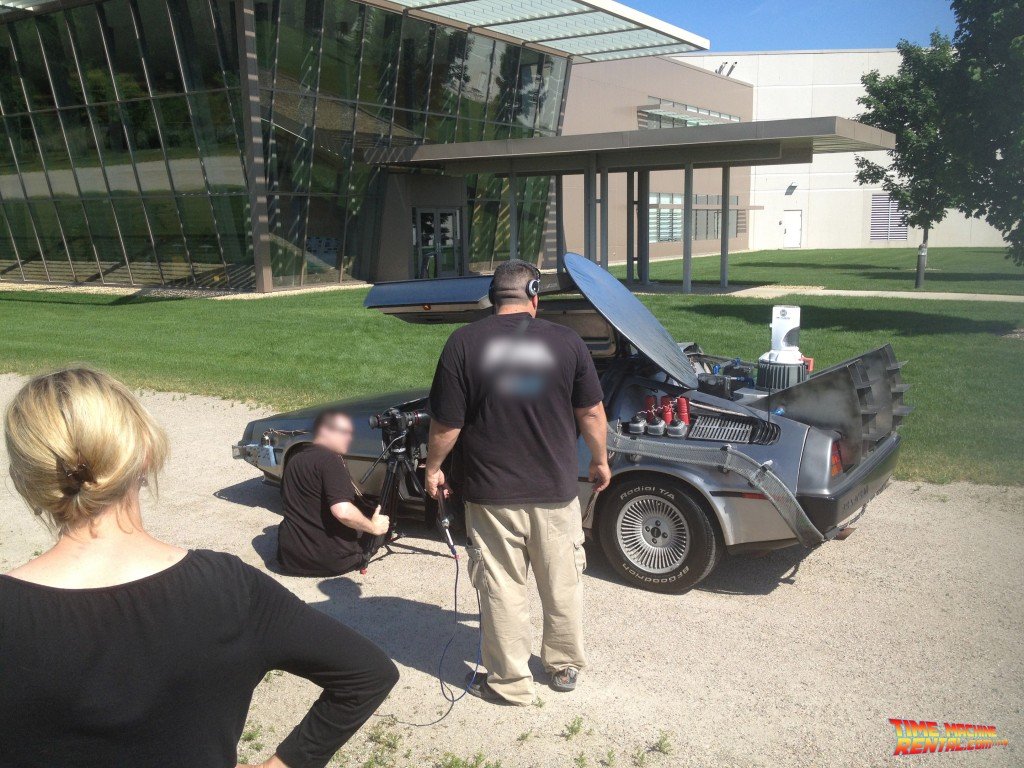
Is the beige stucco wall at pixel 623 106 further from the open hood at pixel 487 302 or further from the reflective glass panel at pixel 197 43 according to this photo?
the open hood at pixel 487 302

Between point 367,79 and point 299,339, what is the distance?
13.6m

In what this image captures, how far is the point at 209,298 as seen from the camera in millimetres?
23422

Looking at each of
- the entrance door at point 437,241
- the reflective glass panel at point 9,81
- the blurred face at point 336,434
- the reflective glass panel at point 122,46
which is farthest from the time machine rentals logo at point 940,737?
the reflective glass panel at point 9,81

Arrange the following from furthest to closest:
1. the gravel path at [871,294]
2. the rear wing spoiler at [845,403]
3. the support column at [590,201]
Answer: the support column at [590,201] < the gravel path at [871,294] < the rear wing spoiler at [845,403]

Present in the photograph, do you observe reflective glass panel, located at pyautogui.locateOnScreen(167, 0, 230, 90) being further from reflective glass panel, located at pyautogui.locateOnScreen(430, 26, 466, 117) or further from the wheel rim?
the wheel rim

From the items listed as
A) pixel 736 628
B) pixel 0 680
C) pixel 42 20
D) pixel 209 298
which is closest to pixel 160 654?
pixel 0 680

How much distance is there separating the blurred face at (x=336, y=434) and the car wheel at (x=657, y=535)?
159 cm

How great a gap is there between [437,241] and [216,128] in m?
8.00

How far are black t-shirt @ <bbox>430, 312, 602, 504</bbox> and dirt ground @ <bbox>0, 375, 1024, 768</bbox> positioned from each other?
98 centimetres

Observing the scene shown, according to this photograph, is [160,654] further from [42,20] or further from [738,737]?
[42,20]

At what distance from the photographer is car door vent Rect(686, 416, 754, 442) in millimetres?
4984

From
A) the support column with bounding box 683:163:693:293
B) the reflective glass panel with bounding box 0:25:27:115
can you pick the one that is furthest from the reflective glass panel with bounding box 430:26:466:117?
the reflective glass panel with bounding box 0:25:27:115

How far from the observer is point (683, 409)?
5129mm

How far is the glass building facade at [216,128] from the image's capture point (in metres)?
23.7
